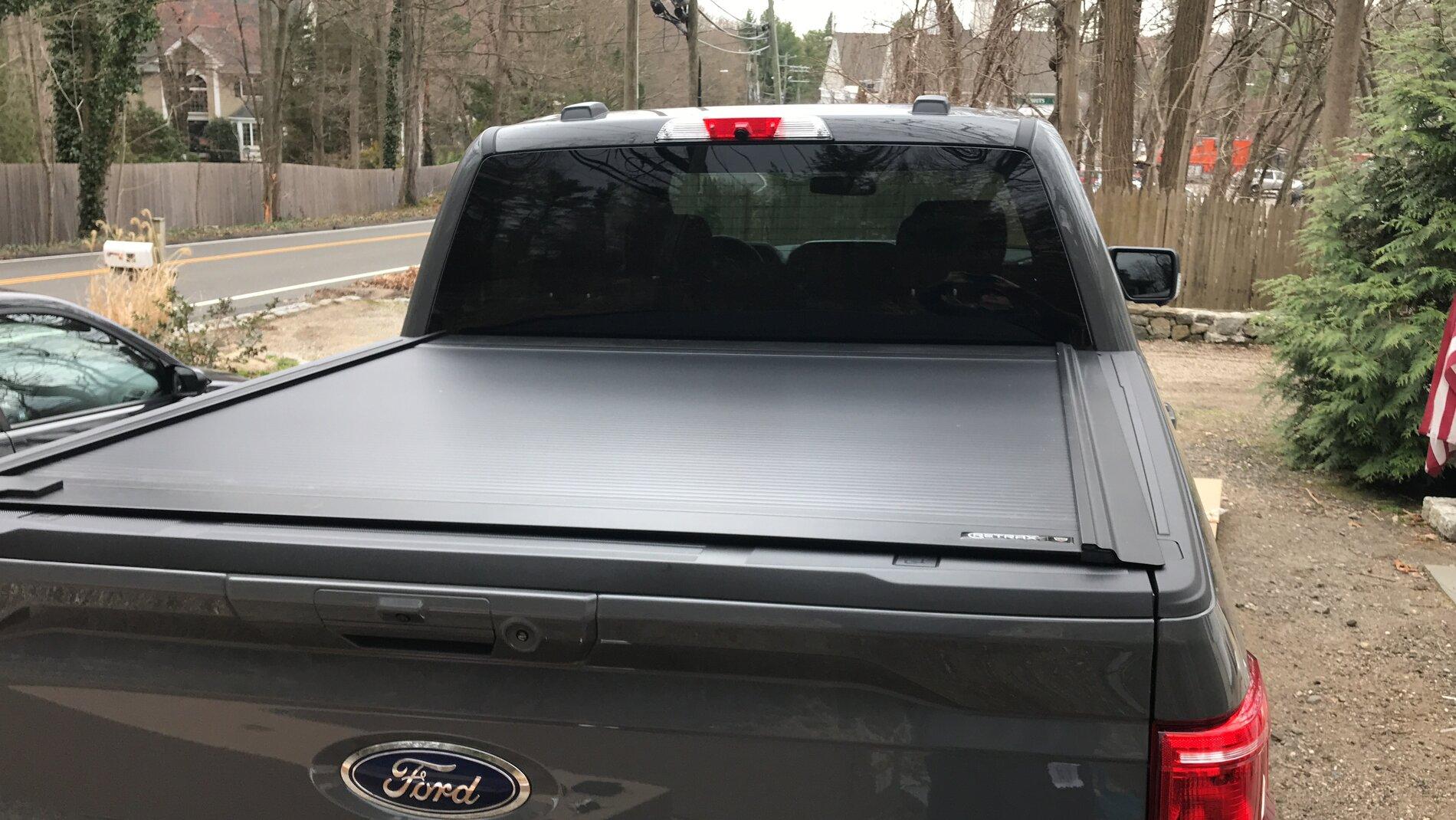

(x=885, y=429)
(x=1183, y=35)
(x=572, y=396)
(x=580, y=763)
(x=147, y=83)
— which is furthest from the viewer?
(x=147, y=83)

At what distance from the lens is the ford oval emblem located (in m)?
1.58

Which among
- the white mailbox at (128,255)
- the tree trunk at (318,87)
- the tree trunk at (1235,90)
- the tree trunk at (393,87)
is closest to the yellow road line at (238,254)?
the white mailbox at (128,255)

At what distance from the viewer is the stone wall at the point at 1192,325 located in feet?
→ 48.8

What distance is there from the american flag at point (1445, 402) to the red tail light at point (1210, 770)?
5697mm

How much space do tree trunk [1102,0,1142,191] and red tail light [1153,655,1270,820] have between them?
15.9 metres

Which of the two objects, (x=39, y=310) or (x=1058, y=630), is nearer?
(x=1058, y=630)

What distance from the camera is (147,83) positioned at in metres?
63.8

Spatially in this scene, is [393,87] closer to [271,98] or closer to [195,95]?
[271,98]

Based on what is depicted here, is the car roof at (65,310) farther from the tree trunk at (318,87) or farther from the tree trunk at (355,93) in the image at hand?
the tree trunk at (318,87)

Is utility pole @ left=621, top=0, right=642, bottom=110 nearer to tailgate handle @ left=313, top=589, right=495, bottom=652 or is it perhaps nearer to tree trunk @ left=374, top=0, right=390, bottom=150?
tailgate handle @ left=313, top=589, right=495, bottom=652

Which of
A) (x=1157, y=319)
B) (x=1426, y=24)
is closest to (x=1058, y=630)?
(x=1426, y=24)

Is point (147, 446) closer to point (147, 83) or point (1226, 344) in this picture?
point (1226, 344)

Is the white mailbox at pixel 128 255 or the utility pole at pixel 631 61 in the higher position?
the utility pole at pixel 631 61

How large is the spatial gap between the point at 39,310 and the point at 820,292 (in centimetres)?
365
